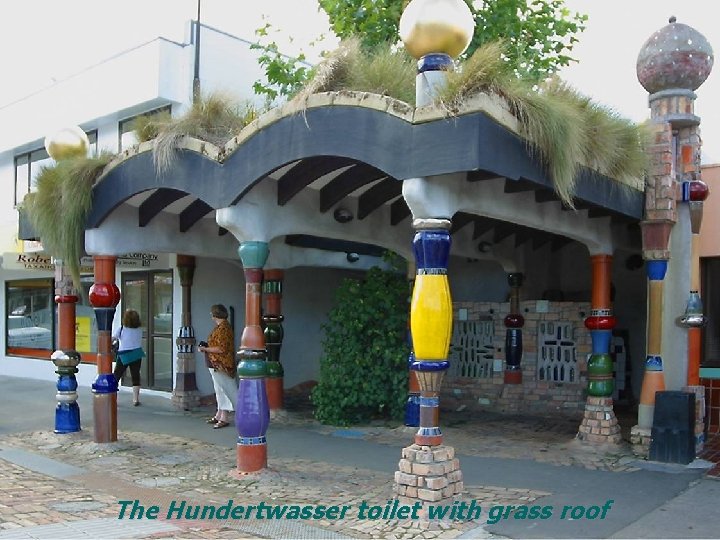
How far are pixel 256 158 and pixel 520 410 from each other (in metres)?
Result: 5.99

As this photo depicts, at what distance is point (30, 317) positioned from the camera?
1582 centimetres

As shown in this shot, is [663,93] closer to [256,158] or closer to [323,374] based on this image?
[256,158]

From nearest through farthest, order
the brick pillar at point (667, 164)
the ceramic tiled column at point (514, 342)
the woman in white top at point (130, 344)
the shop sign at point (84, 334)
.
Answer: the brick pillar at point (667, 164)
the ceramic tiled column at point (514, 342)
the woman in white top at point (130, 344)
the shop sign at point (84, 334)

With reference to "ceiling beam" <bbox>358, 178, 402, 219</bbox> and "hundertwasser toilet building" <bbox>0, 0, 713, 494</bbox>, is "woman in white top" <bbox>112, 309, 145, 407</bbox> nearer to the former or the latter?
"hundertwasser toilet building" <bbox>0, 0, 713, 494</bbox>

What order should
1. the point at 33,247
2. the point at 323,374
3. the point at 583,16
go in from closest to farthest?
the point at 323,374, the point at 583,16, the point at 33,247

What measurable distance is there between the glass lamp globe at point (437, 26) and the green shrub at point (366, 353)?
430 cm

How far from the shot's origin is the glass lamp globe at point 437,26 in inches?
209

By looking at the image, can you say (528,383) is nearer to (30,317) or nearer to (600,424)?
(600,424)

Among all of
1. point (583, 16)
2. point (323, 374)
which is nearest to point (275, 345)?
point (323, 374)

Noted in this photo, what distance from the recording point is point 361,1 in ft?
35.0

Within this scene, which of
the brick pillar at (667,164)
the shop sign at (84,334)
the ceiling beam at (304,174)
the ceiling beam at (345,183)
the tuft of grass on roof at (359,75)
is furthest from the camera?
the shop sign at (84,334)

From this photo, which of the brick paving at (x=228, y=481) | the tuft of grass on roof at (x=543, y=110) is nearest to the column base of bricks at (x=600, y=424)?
the brick paving at (x=228, y=481)

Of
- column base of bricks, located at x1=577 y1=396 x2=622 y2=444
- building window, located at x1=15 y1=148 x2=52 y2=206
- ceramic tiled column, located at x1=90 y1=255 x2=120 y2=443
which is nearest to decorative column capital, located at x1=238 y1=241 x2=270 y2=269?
ceramic tiled column, located at x1=90 y1=255 x2=120 y2=443

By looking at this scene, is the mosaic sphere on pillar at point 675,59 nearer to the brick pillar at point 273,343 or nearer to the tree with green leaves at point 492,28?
the tree with green leaves at point 492,28
